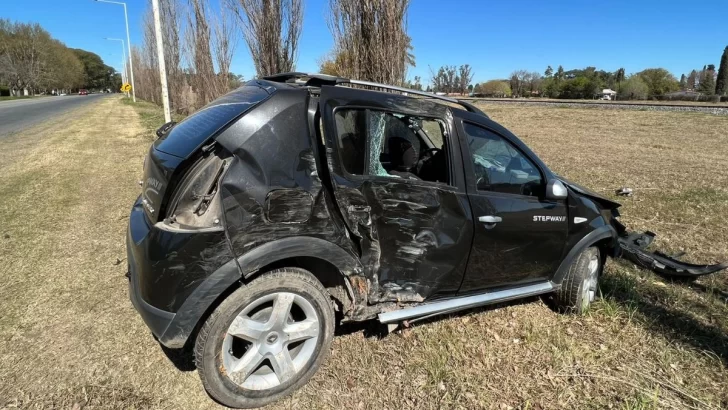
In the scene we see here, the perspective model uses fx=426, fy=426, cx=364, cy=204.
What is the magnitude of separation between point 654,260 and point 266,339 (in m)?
4.04

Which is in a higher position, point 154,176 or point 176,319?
point 154,176

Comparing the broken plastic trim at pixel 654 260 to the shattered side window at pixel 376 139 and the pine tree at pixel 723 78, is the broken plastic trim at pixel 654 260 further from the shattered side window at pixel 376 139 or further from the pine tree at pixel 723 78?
the pine tree at pixel 723 78

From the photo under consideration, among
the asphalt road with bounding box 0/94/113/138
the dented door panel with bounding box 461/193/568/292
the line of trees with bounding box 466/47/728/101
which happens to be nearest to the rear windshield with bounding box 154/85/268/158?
the dented door panel with bounding box 461/193/568/292

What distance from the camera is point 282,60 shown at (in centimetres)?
1034

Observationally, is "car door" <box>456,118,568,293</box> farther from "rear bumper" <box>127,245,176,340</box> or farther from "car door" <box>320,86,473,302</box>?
"rear bumper" <box>127,245,176,340</box>

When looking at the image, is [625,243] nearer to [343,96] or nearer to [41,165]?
[343,96]

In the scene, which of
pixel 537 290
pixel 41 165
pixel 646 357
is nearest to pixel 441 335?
pixel 537 290

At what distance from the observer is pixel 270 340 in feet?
8.13

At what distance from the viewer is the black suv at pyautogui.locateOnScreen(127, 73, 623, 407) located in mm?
2285

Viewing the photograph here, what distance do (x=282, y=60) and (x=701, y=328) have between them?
9501 mm

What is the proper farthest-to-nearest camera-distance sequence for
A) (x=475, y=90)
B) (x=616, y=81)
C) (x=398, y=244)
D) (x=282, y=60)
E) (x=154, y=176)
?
1. (x=475, y=90)
2. (x=616, y=81)
3. (x=282, y=60)
4. (x=398, y=244)
5. (x=154, y=176)

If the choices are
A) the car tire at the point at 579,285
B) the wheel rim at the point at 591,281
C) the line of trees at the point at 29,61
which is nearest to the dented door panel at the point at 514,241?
the car tire at the point at 579,285

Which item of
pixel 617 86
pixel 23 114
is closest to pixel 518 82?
pixel 617 86

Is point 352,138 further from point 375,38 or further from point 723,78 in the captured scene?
point 723,78
